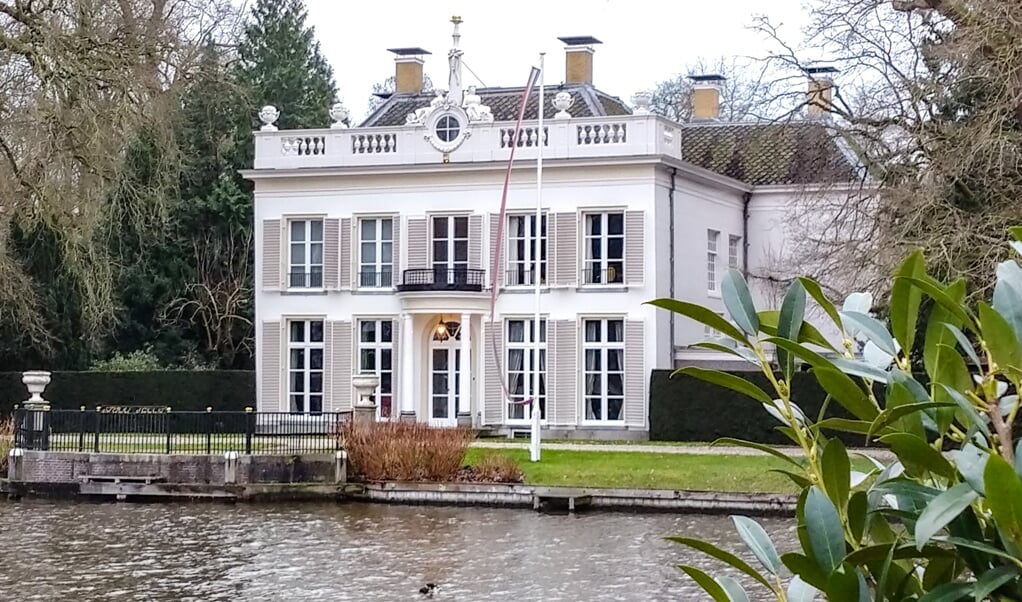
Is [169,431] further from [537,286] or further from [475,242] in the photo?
[475,242]

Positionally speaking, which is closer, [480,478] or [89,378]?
[480,478]

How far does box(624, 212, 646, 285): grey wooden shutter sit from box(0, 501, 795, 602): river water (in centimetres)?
942

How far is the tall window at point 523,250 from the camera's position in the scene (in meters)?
29.9

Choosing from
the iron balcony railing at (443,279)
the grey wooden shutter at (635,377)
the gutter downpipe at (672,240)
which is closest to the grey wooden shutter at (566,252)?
the iron balcony railing at (443,279)

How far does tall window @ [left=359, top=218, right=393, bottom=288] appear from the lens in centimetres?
3092

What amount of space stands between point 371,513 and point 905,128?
32.0 ft

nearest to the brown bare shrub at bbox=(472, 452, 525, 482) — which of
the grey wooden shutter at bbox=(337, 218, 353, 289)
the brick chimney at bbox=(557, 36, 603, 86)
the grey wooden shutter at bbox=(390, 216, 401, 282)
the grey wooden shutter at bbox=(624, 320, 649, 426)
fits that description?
the grey wooden shutter at bbox=(624, 320, 649, 426)

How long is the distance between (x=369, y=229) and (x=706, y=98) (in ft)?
32.7

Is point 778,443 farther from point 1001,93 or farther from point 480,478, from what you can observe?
point 1001,93

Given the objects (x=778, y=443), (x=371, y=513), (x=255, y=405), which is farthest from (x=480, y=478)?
(x=255, y=405)

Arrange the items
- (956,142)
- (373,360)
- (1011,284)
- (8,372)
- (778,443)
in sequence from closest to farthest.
Answer: 1. (1011,284)
2. (956,142)
3. (778,443)
4. (373,360)
5. (8,372)

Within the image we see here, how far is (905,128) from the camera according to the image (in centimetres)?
2294

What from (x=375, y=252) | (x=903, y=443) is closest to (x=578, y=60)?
(x=375, y=252)

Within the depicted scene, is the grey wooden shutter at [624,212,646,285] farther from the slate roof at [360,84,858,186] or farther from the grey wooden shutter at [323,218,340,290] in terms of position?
the grey wooden shutter at [323,218,340,290]
